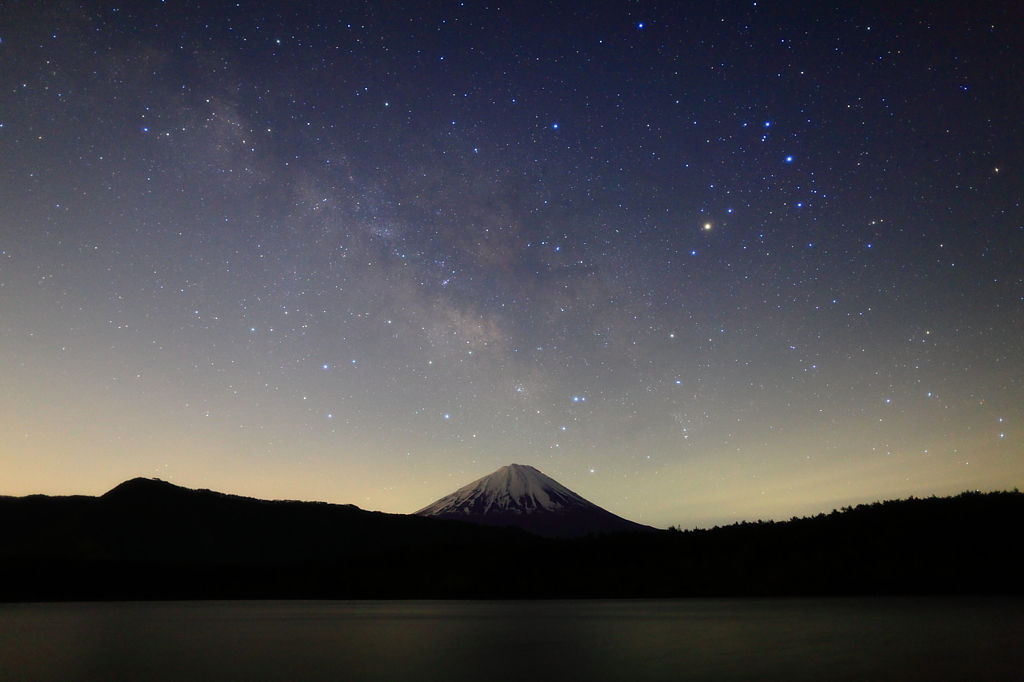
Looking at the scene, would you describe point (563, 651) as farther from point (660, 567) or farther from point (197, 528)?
point (197, 528)

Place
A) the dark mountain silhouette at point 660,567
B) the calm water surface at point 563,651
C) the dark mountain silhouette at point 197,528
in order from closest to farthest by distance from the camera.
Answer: the calm water surface at point 563,651 < the dark mountain silhouette at point 660,567 < the dark mountain silhouette at point 197,528

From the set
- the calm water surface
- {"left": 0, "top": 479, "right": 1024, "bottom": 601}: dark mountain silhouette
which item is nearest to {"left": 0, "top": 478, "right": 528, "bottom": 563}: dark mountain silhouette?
{"left": 0, "top": 479, "right": 1024, "bottom": 601}: dark mountain silhouette

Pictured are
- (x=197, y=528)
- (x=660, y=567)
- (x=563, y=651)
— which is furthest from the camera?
(x=197, y=528)

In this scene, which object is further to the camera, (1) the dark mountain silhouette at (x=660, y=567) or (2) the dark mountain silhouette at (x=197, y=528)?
(2) the dark mountain silhouette at (x=197, y=528)

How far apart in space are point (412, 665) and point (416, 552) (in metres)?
56.9

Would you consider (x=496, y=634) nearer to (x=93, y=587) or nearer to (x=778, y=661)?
(x=778, y=661)

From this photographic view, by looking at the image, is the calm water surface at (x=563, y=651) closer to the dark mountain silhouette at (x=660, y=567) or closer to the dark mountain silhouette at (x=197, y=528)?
the dark mountain silhouette at (x=660, y=567)

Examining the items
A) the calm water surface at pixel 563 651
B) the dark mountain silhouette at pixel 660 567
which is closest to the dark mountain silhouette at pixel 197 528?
the dark mountain silhouette at pixel 660 567

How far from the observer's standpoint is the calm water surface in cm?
837

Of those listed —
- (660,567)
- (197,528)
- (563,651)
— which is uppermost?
(197,528)

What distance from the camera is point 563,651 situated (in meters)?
11.2

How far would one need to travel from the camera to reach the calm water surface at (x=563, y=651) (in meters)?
8.37

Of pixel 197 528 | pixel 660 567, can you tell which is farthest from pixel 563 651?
pixel 197 528

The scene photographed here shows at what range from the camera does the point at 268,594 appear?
60.3m
